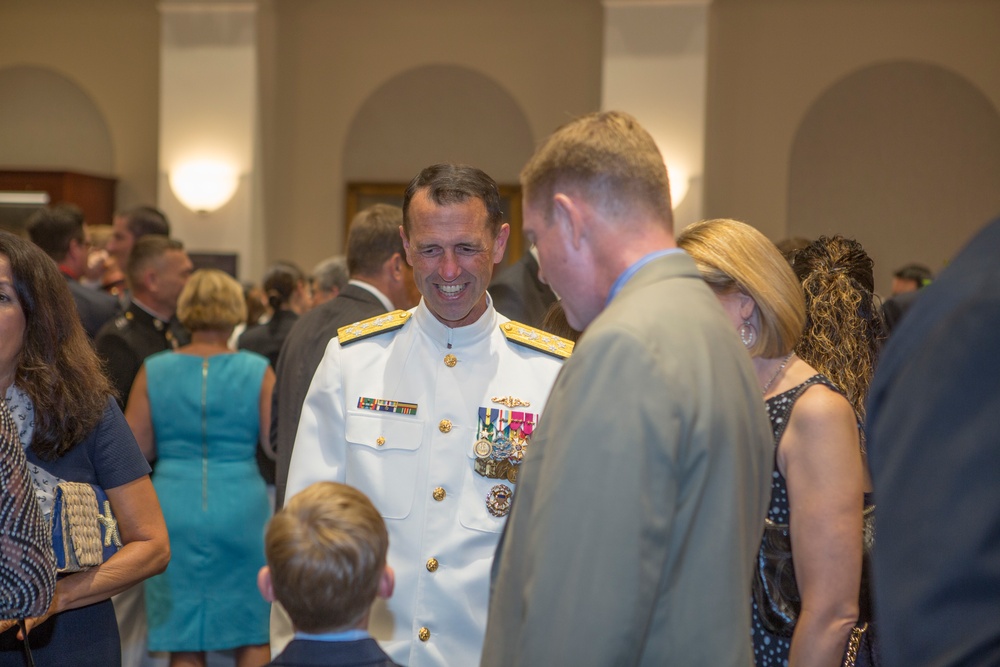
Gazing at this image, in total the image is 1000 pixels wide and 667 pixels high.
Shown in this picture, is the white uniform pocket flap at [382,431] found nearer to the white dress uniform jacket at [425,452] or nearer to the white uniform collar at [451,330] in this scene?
the white dress uniform jacket at [425,452]

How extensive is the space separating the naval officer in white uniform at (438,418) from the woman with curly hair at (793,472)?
437mm

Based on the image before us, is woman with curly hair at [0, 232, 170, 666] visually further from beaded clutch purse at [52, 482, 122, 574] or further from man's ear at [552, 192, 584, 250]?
man's ear at [552, 192, 584, 250]

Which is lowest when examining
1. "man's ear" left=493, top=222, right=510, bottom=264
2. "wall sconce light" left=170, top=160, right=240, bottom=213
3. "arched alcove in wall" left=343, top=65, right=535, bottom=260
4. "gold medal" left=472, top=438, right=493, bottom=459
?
"gold medal" left=472, top=438, right=493, bottom=459

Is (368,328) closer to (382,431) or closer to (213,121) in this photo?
(382,431)

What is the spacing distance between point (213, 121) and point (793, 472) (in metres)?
7.06

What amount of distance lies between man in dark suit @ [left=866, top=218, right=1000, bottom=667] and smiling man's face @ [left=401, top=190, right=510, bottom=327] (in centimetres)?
127

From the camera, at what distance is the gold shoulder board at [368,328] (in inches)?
87.4

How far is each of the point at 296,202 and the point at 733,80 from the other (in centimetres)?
372

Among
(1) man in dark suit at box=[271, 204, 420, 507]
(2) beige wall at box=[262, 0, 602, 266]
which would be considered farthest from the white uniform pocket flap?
(2) beige wall at box=[262, 0, 602, 266]

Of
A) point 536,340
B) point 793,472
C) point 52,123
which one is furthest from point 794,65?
point 793,472

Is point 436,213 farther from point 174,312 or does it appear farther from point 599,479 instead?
point 174,312

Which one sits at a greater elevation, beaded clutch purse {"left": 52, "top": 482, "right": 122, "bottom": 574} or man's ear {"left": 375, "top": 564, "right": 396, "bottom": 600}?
man's ear {"left": 375, "top": 564, "right": 396, "bottom": 600}

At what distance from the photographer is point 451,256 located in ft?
7.15

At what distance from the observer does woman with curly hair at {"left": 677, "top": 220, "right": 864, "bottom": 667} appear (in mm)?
1802
